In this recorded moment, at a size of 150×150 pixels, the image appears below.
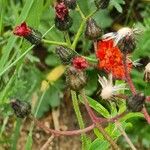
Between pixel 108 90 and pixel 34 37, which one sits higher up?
pixel 34 37

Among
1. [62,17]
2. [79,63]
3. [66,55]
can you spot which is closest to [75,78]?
[79,63]

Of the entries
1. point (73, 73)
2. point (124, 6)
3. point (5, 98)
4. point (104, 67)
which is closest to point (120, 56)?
point (104, 67)

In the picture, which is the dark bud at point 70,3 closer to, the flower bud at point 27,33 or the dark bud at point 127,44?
the flower bud at point 27,33

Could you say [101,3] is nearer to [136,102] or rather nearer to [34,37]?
[34,37]

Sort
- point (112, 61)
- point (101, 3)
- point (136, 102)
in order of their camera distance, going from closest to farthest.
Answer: point (136, 102) < point (112, 61) < point (101, 3)

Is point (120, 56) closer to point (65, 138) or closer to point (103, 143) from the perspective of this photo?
point (103, 143)

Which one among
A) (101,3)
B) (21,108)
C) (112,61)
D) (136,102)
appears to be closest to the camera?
(136,102)

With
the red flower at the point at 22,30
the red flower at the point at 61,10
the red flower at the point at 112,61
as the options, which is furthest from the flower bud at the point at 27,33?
the red flower at the point at 112,61
